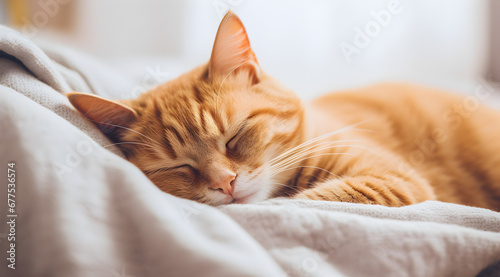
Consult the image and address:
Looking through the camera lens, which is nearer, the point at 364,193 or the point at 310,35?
the point at 364,193

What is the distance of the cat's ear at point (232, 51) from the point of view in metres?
0.97

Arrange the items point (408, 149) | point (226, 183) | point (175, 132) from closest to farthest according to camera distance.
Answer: point (226, 183) → point (175, 132) → point (408, 149)

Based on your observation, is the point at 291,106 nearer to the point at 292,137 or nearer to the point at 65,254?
the point at 292,137

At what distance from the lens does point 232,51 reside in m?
1.05

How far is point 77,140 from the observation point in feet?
2.41

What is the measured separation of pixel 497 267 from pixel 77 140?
0.89 meters

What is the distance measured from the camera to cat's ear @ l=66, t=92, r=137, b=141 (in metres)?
0.88

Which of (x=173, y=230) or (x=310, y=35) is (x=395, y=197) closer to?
(x=173, y=230)

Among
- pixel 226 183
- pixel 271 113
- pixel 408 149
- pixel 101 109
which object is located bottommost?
pixel 408 149

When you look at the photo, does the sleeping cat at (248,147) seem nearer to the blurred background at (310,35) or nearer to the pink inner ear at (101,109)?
the pink inner ear at (101,109)

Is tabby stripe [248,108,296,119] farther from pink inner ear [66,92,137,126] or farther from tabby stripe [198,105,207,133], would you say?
pink inner ear [66,92,137,126]

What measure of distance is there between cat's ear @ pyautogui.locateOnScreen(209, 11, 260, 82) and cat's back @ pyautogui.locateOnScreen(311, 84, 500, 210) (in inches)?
14.9

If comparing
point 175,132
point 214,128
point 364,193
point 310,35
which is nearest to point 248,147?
point 214,128

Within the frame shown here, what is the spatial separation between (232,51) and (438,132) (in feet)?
3.05
